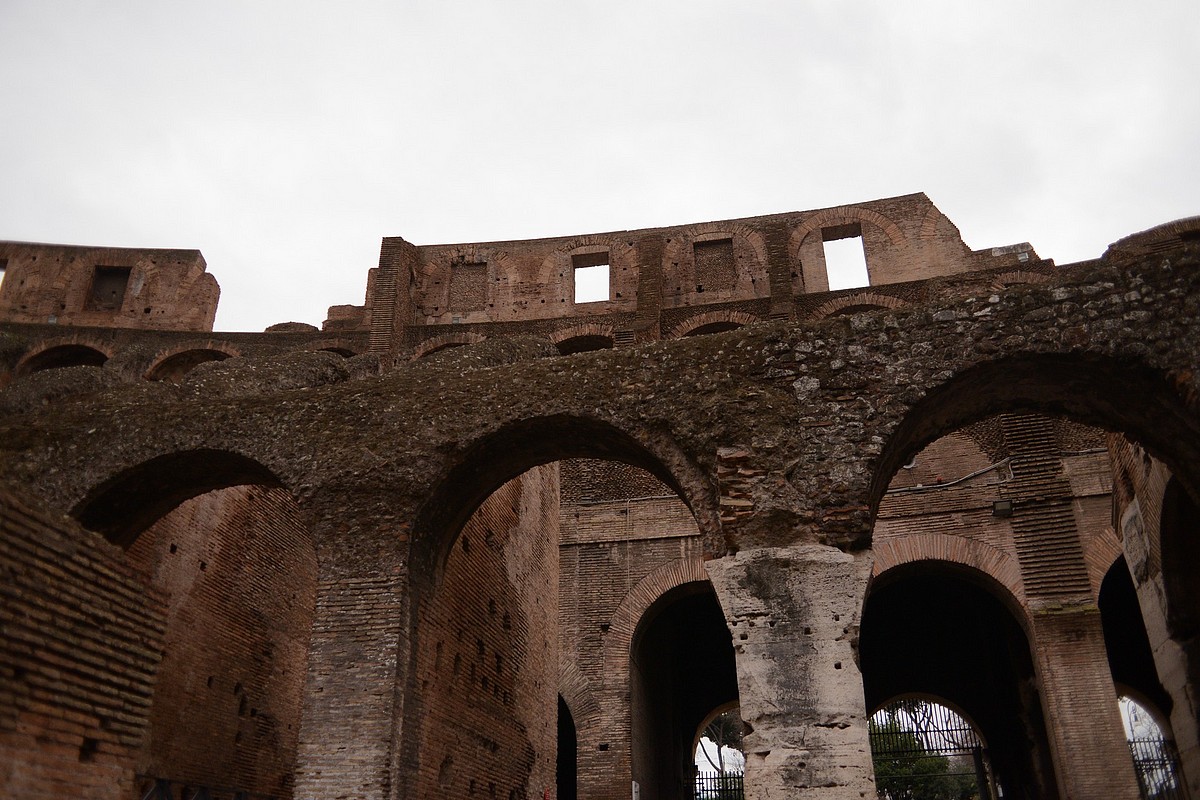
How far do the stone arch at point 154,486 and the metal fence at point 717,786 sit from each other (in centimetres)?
1153

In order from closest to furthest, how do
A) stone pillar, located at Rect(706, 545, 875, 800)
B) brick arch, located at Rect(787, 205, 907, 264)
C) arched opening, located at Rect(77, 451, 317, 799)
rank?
stone pillar, located at Rect(706, 545, 875, 800) → arched opening, located at Rect(77, 451, 317, 799) → brick arch, located at Rect(787, 205, 907, 264)

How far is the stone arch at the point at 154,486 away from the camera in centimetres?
770

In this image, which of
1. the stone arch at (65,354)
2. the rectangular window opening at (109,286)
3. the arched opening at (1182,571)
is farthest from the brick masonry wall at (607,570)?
the rectangular window opening at (109,286)

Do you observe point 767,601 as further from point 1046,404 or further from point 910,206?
point 910,206

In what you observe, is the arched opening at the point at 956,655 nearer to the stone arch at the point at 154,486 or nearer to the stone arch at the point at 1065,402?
the stone arch at the point at 1065,402

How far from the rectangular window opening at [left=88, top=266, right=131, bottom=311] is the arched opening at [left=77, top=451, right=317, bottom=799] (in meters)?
17.5

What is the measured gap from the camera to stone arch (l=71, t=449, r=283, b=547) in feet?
25.2

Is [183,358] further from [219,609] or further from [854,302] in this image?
[854,302]

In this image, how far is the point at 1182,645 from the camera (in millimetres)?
7551

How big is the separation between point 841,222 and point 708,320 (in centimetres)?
486

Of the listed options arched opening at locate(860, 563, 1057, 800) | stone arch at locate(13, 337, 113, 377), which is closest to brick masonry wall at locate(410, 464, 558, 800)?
arched opening at locate(860, 563, 1057, 800)

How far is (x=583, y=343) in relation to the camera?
2172cm

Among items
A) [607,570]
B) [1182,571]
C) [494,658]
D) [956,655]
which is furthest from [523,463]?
[956,655]

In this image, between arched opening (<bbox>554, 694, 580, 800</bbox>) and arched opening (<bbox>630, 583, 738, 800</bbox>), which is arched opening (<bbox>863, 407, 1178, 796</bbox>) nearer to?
arched opening (<bbox>630, 583, 738, 800</bbox>)
